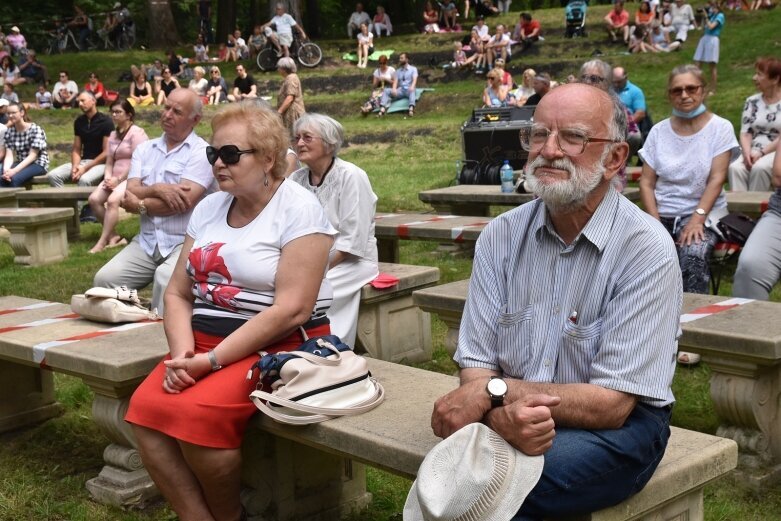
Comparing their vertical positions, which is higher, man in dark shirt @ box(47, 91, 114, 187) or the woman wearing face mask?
the woman wearing face mask

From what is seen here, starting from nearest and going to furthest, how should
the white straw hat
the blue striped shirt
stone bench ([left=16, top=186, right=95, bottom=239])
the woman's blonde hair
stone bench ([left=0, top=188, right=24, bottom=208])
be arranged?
the white straw hat → the blue striped shirt → the woman's blonde hair → stone bench ([left=16, top=186, right=95, bottom=239]) → stone bench ([left=0, top=188, right=24, bottom=208])

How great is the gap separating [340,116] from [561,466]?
1932 cm

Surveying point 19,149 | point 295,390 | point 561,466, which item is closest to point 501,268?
point 561,466

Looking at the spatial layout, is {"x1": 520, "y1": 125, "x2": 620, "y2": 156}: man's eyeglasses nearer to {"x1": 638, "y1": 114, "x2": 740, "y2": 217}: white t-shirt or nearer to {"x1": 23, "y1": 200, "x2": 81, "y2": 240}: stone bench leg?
{"x1": 638, "y1": 114, "x2": 740, "y2": 217}: white t-shirt

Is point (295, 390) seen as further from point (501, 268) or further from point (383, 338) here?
point (383, 338)

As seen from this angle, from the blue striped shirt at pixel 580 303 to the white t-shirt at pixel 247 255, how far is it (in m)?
0.94

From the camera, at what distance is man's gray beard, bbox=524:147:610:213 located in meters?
2.68

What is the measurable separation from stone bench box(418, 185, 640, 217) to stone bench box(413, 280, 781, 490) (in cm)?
401

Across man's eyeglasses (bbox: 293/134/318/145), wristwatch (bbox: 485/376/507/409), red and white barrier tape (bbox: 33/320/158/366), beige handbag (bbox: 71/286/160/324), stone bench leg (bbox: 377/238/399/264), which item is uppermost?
man's eyeglasses (bbox: 293/134/318/145)

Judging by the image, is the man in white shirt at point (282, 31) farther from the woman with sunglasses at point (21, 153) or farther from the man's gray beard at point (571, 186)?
the man's gray beard at point (571, 186)

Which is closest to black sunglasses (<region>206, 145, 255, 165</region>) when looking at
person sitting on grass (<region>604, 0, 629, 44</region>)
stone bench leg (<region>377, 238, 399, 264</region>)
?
stone bench leg (<region>377, 238, 399, 264</region>)

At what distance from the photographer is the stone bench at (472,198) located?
8.41 m

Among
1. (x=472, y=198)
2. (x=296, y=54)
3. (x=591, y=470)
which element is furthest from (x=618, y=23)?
(x=591, y=470)

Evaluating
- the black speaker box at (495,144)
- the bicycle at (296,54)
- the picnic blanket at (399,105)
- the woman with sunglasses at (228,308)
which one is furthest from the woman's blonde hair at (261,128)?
the bicycle at (296,54)
